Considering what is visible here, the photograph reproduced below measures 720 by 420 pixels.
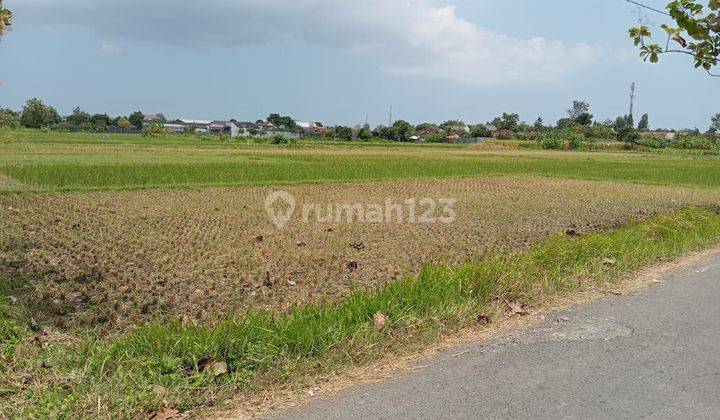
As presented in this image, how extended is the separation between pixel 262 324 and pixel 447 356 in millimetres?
1283

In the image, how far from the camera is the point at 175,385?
315 centimetres

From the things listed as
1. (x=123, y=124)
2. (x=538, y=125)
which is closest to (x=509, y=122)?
(x=538, y=125)

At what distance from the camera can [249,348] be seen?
3570 mm

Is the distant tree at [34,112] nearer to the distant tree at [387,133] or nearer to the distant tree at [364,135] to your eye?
the distant tree at [364,135]

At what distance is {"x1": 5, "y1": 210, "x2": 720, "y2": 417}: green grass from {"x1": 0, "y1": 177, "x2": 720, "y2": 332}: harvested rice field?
0.97 metres

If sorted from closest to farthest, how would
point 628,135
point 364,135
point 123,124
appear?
point 628,135 → point 364,135 → point 123,124

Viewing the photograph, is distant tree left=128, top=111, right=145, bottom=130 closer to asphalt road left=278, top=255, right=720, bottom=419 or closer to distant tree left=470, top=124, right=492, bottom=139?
distant tree left=470, top=124, right=492, bottom=139

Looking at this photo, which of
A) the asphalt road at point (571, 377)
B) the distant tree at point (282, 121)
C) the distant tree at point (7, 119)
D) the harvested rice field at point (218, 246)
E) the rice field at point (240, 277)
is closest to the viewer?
the asphalt road at point (571, 377)

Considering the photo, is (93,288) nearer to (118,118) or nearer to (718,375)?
(718,375)

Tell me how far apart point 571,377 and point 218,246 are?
6.27 m

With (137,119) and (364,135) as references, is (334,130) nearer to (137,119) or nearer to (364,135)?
(364,135)

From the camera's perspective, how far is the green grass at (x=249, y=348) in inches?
119

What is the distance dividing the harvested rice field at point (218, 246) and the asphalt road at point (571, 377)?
1.89 meters

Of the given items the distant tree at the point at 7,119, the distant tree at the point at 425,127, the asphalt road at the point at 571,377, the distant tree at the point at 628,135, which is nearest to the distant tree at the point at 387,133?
the distant tree at the point at 425,127
